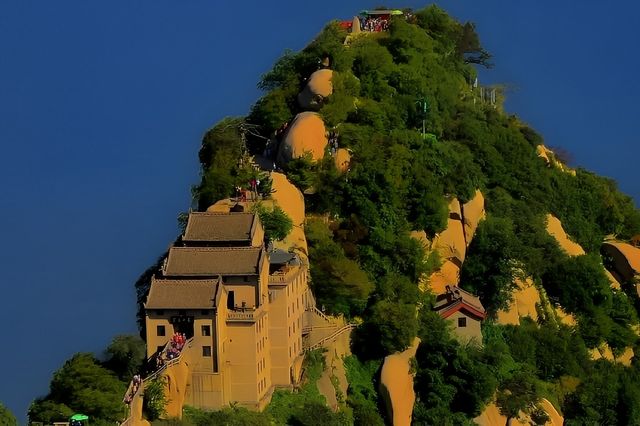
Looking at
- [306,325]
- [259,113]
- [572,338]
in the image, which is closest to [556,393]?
[572,338]

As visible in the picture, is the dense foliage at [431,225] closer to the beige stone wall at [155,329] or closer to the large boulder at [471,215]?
the large boulder at [471,215]

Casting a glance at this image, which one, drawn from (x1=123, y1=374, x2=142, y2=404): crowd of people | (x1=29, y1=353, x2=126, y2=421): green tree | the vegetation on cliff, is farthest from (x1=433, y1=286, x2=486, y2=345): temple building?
(x1=29, y1=353, x2=126, y2=421): green tree

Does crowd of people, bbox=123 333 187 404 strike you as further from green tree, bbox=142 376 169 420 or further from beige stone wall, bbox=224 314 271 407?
beige stone wall, bbox=224 314 271 407

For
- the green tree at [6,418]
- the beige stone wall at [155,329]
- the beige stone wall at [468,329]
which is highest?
the beige stone wall at [468,329]

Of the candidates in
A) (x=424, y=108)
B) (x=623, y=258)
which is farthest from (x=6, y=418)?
(x=623, y=258)

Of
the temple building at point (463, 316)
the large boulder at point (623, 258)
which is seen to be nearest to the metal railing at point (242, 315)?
the temple building at point (463, 316)

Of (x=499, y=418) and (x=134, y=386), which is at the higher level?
(x=499, y=418)

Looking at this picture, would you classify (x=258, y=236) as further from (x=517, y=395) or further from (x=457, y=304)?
(x=517, y=395)
